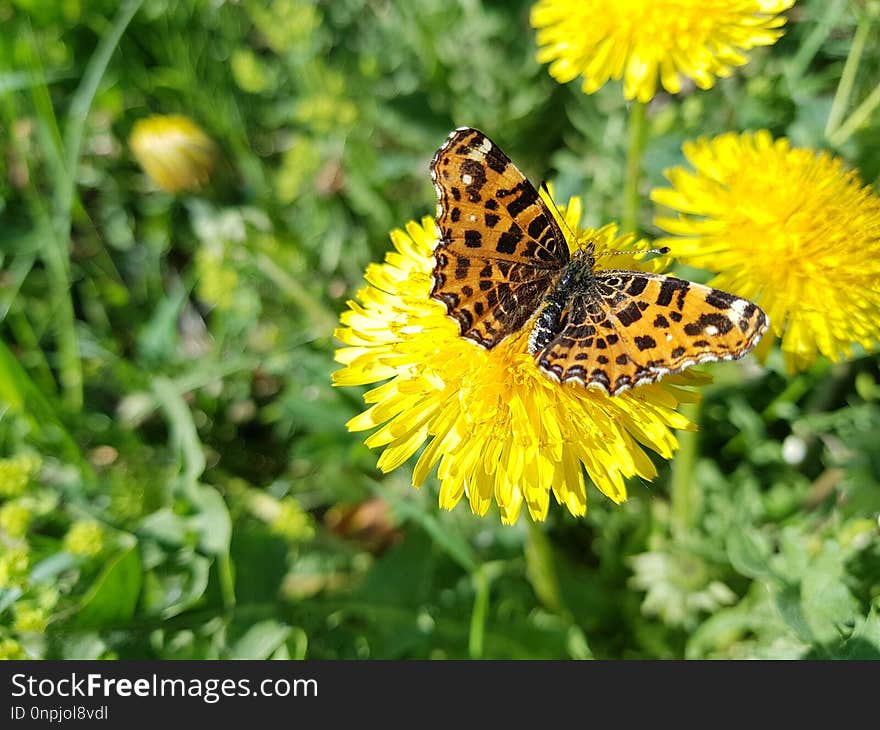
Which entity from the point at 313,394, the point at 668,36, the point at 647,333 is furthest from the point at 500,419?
the point at 313,394

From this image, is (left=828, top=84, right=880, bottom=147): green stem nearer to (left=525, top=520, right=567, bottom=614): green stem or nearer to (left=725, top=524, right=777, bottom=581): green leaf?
(left=725, top=524, right=777, bottom=581): green leaf

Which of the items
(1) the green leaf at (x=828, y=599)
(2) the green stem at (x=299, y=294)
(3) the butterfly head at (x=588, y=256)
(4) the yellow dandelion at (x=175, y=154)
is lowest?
(1) the green leaf at (x=828, y=599)

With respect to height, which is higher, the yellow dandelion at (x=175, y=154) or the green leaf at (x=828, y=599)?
the yellow dandelion at (x=175, y=154)

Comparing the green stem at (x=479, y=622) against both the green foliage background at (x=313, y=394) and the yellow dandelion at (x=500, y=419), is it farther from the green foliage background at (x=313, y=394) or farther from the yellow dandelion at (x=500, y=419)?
the yellow dandelion at (x=500, y=419)

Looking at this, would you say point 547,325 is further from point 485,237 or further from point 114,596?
point 114,596

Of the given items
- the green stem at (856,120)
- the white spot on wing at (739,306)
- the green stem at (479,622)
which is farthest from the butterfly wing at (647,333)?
the green stem at (856,120)
